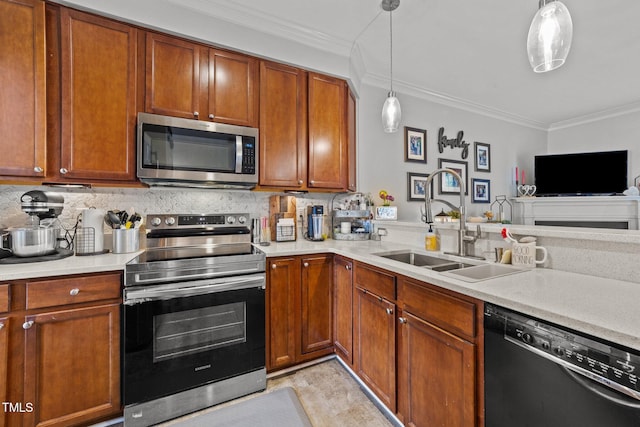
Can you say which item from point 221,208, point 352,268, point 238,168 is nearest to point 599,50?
point 352,268

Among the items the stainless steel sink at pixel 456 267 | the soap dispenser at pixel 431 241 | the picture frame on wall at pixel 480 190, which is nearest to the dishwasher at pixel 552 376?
the stainless steel sink at pixel 456 267

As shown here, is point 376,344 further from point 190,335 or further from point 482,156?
point 482,156

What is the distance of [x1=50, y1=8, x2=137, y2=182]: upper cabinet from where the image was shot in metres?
1.72

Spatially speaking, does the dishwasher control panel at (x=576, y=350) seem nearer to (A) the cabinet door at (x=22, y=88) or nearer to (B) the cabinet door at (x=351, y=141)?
(B) the cabinet door at (x=351, y=141)

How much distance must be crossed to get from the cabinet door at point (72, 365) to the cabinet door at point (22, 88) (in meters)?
0.93

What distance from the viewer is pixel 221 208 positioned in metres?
2.39

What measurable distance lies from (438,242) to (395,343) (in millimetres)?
833

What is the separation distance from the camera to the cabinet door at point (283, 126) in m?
2.28

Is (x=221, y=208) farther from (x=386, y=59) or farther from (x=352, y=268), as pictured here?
(x=386, y=59)

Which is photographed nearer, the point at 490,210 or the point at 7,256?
the point at 7,256

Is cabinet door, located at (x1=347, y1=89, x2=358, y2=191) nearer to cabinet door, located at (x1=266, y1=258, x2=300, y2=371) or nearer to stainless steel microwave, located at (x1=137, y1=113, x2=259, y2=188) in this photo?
stainless steel microwave, located at (x1=137, y1=113, x2=259, y2=188)

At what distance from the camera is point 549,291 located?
1.01 m

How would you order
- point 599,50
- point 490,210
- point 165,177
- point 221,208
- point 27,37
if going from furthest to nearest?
point 490,210 < point 599,50 < point 221,208 < point 165,177 < point 27,37

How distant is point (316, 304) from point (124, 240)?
144cm
